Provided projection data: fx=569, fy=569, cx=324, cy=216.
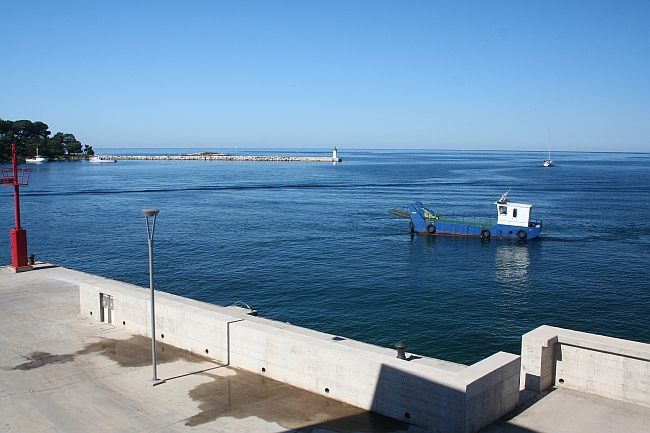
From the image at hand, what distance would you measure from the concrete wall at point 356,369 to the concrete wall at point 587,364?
101 cm

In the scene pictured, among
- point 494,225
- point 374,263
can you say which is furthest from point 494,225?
point 374,263

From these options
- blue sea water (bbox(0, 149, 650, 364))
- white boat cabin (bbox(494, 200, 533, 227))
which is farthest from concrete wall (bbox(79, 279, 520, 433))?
white boat cabin (bbox(494, 200, 533, 227))

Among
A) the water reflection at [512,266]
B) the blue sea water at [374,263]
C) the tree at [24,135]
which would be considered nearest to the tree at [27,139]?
the tree at [24,135]

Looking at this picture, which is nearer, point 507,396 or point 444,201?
point 507,396

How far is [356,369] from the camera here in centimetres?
1096

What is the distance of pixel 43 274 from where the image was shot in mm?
23719

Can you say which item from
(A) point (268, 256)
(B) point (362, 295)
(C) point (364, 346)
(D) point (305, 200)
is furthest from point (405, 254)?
(D) point (305, 200)

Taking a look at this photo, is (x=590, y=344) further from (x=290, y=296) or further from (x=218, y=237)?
(x=218, y=237)

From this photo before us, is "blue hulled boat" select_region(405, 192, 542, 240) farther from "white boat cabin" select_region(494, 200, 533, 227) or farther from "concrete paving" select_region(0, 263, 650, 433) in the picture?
"concrete paving" select_region(0, 263, 650, 433)

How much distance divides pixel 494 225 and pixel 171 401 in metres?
47.4

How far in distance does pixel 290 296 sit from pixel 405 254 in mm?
16892

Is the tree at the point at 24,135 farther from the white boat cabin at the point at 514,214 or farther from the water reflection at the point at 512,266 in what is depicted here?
the water reflection at the point at 512,266

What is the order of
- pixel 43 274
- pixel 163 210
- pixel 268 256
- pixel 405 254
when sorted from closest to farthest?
pixel 43 274, pixel 268 256, pixel 405 254, pixel 163 210

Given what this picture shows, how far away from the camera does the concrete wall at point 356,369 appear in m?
9.85
